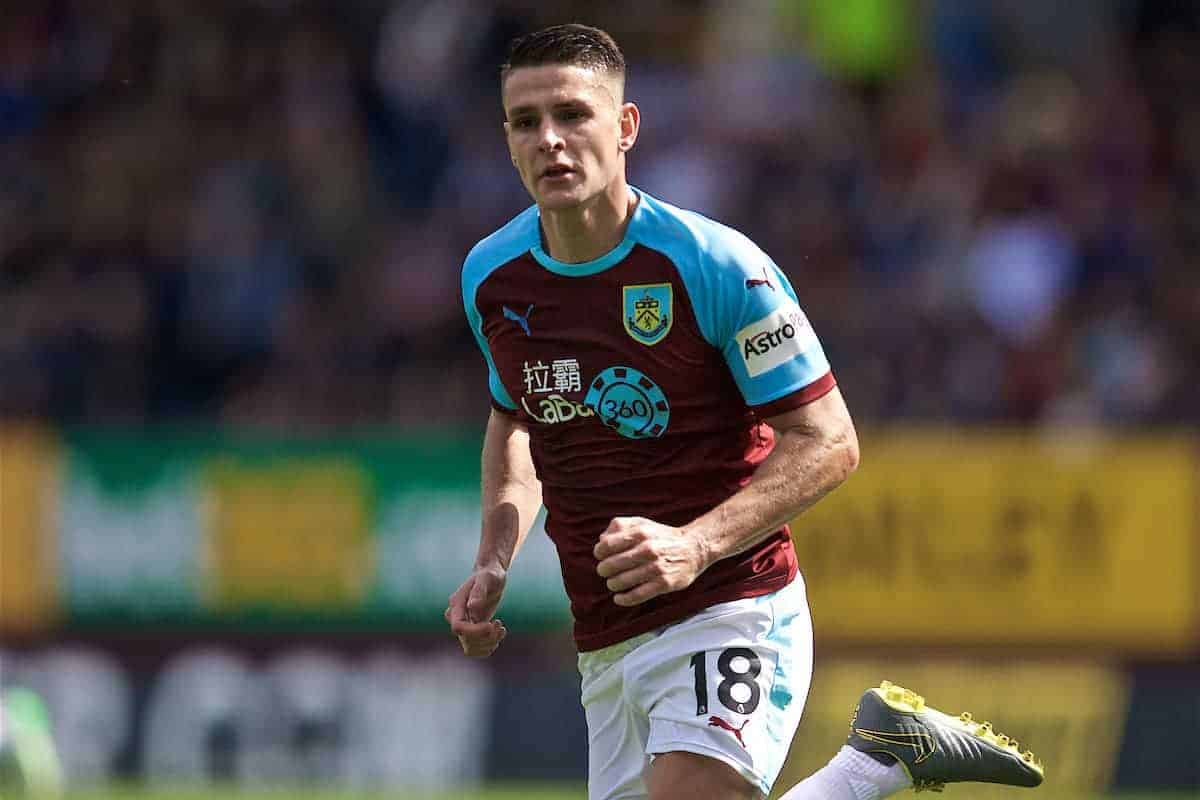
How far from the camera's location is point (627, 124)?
611cm

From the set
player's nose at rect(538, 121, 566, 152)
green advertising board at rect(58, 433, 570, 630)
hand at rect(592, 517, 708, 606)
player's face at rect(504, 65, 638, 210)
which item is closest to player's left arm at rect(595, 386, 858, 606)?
hand at rect(592, 517, 708, 606)

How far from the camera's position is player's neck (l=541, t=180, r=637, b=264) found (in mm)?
5949

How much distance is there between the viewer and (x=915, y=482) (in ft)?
44.2

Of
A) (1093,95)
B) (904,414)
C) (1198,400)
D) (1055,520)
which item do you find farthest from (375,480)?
(1093,95)

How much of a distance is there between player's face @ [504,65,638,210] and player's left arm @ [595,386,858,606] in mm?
789

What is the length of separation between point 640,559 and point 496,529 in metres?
1.08

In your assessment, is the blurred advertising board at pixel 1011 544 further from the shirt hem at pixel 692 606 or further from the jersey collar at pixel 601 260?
the jersey collar at pixel 601 260

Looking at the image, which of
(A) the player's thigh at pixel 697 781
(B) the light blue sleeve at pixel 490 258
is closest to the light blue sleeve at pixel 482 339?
(B) the light blue sleeve at pixel 490 258

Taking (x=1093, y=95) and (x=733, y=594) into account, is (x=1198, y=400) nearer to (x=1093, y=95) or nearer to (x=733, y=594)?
(x=1093, y=95)

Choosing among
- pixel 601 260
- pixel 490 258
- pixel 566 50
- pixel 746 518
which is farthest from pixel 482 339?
pixel 746 518

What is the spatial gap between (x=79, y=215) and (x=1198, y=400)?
25.8 feet

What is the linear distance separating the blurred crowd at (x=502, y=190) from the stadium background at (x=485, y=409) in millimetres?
30

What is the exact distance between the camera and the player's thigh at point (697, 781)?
5.73 metres

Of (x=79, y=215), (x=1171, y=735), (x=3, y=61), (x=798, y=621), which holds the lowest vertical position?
(x=1171, y=735)
